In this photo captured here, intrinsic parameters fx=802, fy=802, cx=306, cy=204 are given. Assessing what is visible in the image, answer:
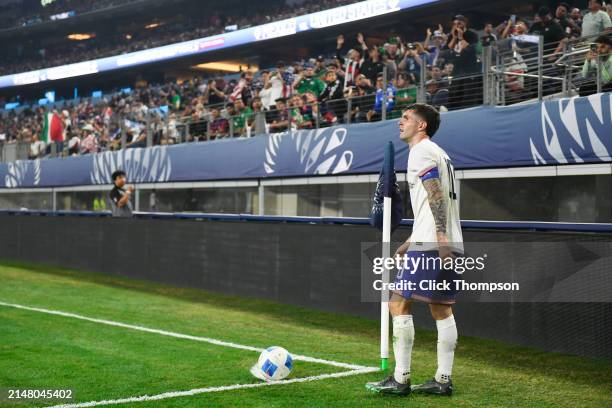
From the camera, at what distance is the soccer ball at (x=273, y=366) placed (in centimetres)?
600

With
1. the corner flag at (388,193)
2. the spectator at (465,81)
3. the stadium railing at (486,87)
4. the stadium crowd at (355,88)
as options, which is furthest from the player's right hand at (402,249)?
the spectator at (465,81)

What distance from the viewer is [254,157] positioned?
15383mm

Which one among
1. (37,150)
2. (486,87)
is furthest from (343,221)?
(37,150)

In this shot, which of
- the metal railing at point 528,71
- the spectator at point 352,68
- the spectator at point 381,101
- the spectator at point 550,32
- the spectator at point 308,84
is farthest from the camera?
the spectator at point 308,84

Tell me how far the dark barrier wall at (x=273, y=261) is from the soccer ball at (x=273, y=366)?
2.71 m

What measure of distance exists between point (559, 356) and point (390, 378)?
2.48 metres

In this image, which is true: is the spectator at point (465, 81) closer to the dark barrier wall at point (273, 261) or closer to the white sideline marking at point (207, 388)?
the dark barrier wall at point (273, 261)

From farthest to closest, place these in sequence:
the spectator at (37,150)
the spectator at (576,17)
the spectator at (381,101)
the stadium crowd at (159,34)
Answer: the stadium crowd at (159,34)
the spectator at (37,150)
the spectator at (576,17)
the spectator at (381,101)

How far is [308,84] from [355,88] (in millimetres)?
2105

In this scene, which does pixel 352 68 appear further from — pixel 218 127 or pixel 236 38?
pixel 236 38

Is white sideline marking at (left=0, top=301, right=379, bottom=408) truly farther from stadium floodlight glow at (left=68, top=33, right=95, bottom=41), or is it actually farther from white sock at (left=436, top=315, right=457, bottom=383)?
stadium floodlight glow at (left=68, top=33, right=95, bottom=41)

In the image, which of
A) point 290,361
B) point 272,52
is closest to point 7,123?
point 272,52

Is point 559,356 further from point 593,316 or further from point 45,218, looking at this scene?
point 45,218

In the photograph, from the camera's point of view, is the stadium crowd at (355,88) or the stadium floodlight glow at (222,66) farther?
the stadium floodlight glow at (222,66)
